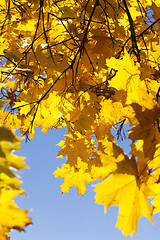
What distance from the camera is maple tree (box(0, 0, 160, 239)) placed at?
4.00 feet

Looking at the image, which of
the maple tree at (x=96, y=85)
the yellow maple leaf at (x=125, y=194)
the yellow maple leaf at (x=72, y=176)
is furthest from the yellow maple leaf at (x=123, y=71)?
the yellow maple leaf at (x=72, y=176)

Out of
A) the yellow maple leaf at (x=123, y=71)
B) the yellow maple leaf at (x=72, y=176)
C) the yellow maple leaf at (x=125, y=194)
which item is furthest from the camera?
the yellow maple leaf at (x=72, y=176)

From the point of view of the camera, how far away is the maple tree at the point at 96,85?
122 cm

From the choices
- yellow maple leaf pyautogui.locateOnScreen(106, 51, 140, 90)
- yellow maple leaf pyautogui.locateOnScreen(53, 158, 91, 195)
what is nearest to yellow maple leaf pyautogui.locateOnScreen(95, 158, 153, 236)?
yellow maple leaf pyautogui.locateOnScreen(106, 51, 140, 90)

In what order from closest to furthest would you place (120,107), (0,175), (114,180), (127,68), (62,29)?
(0,175)
(114,180)
(127,68)
(120,107)
(62,29)

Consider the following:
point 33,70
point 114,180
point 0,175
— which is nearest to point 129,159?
point 114,180

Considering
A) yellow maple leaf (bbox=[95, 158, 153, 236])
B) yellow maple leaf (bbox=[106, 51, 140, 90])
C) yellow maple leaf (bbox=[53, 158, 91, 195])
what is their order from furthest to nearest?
yellow maple leaf (bbox=[53, 158, 91, 195]) → yellow maple leaf (bbox=[106, 51, 140, 90]) → yellow maple leaf (bbox=[95, 158, 153, 236])

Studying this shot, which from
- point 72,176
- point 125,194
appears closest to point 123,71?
point 125,194

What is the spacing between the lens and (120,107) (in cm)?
206

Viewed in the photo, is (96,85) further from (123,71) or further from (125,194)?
(125,194)

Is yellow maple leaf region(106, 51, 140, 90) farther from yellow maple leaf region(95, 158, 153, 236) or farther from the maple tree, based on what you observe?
yellow maple leaf region(95, 158, 153, 236)

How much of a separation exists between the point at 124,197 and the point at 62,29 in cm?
147

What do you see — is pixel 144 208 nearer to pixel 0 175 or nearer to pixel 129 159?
pixel 129 159

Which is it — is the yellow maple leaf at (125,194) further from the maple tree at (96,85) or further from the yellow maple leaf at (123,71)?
the yellow maple leaf at (123,71)
